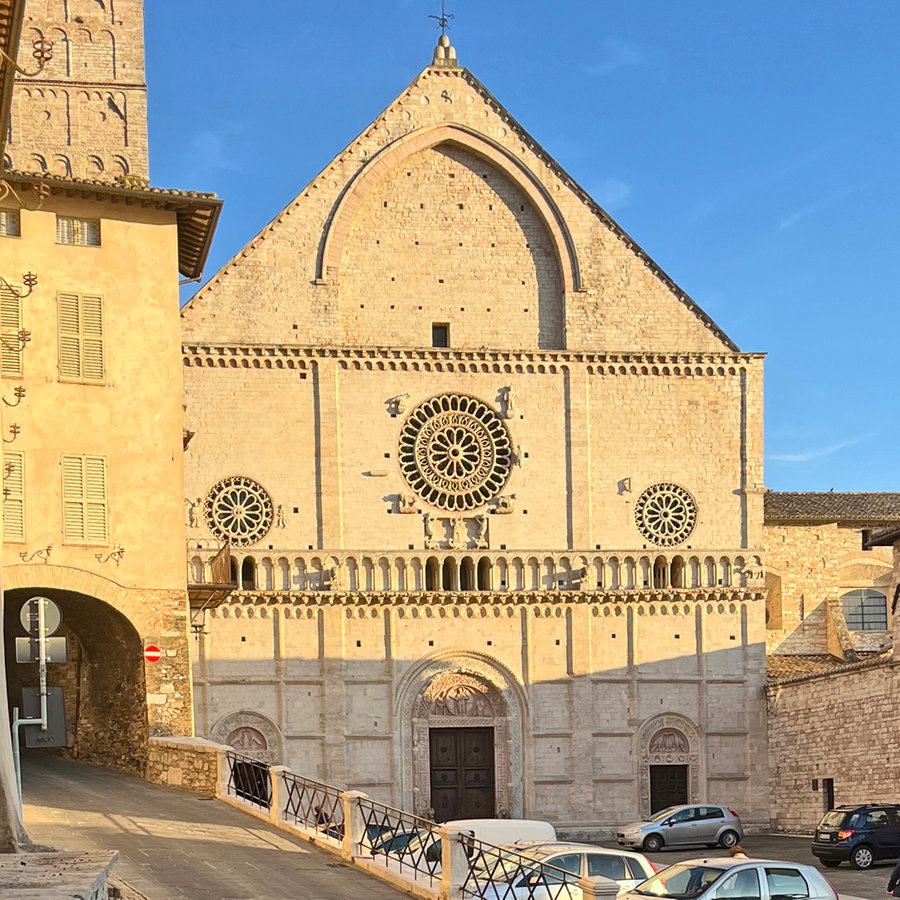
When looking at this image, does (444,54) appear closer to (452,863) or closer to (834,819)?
(834,819)

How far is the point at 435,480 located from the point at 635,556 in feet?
16.6

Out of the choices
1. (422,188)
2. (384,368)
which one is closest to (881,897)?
(384,368)

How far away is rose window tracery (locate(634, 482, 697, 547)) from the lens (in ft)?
138

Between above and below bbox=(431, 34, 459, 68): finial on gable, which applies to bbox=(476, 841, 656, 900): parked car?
below

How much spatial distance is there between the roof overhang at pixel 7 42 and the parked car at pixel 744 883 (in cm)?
1048

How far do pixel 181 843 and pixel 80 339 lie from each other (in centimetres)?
975

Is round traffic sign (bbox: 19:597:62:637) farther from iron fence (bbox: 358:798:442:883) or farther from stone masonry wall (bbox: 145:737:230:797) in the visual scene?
stone masonry wall (bbox: 145:737:230:797)

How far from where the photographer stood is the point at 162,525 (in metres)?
27.8

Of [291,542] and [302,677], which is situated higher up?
[291,542]

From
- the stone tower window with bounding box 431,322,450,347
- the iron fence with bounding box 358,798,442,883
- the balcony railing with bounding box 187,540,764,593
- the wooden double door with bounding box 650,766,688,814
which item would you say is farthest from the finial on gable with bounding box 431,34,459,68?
the iron fence with bounding box 358,798,442,883

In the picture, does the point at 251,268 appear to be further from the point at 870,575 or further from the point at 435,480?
the point at 870,575

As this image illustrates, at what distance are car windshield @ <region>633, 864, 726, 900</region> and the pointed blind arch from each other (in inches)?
947

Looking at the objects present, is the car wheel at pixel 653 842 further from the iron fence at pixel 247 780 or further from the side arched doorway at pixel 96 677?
the side arched doorway at pixel 96 677

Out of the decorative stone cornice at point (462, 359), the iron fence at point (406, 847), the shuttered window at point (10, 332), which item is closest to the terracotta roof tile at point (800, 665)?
the decorative stone cornice at point (462, 359)
